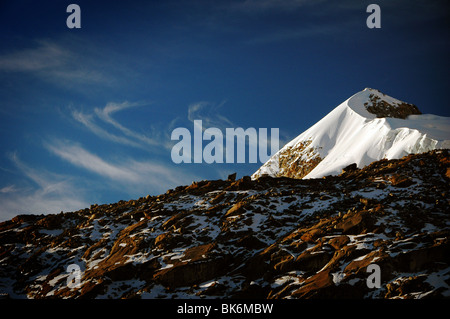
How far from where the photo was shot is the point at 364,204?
1102 inches

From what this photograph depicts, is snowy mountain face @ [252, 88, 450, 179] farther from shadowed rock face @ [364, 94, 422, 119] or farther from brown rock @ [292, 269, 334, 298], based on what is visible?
brown rock @ [292, 269, 334, 298]

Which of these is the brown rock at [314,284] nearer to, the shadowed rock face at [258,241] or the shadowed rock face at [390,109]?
the shadowed rock face at [258,241]

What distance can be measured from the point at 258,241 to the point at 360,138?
58430 millimetres

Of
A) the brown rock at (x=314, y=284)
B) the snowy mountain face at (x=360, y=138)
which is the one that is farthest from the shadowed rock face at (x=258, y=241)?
the snowy mountain face at (x=360, y=138)

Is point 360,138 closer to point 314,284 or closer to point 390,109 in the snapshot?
point 390,109

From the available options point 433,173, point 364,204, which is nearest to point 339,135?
point 433,173

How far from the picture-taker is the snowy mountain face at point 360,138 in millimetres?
61906

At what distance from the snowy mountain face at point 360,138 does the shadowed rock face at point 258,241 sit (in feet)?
97.1

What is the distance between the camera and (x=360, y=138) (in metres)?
76.9

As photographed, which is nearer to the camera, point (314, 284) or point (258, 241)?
point (314, 284)

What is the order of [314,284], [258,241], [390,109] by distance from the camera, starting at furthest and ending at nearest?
1. [390,109]
2. [258,241]
3. [314,284]

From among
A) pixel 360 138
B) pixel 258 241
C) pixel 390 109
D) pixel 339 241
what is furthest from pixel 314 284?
pixel 390 109
